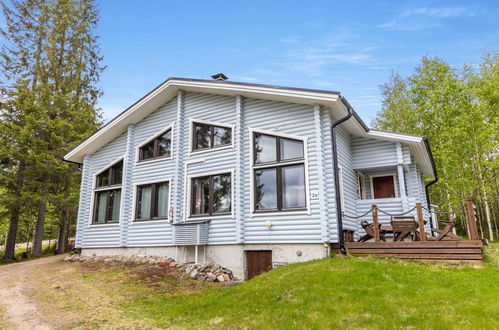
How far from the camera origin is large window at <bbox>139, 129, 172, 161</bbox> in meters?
13.1

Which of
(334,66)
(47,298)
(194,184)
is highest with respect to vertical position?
(334,66)

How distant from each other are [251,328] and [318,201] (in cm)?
488

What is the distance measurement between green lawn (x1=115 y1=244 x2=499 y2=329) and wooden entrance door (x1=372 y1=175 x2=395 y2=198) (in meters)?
4.25

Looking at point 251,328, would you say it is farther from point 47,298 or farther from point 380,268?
point 47,298

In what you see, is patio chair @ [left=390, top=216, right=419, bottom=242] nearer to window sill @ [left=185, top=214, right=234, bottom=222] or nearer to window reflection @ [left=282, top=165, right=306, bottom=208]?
window reflection @ [left=282, top=165, right=306, bottom=208]

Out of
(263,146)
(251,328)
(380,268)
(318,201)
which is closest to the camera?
(251,328)

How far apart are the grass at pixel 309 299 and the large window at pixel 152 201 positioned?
323 cm

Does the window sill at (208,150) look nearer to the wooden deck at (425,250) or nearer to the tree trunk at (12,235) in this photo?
the wooden deck at (425,250)

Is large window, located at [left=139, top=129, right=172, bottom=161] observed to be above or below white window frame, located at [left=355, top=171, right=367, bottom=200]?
above

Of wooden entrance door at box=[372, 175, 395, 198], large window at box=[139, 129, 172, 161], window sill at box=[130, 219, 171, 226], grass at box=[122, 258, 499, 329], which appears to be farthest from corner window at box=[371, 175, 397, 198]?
large window at box=[139, 129, 172, 161]

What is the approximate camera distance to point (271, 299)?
6453mm

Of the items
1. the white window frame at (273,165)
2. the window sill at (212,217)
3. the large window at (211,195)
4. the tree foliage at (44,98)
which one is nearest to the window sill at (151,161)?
the large window at (211,195)

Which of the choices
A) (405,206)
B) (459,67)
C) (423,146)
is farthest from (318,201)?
(459,67)

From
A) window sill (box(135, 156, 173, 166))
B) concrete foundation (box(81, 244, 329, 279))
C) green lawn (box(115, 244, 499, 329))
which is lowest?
green lawn (box(115, 244, 499, 329))
